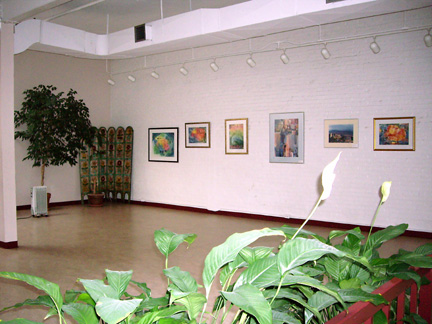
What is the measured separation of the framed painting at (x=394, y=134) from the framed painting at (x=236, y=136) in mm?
2911

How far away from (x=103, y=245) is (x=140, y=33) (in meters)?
4.28

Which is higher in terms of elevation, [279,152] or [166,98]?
[166,98]

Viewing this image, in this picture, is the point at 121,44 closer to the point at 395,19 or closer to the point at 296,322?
the point at 395,19

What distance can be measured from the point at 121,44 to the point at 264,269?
29.9ft

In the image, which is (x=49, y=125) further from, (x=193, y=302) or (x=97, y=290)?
(x=193, y=302)

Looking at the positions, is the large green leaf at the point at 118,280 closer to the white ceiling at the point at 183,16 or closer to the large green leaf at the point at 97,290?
the large green leaf at the point at 97,290

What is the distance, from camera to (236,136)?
993 cm

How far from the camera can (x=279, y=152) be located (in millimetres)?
9234

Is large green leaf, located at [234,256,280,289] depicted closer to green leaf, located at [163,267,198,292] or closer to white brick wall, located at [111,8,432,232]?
green leaf, located at [163,267,198,292]

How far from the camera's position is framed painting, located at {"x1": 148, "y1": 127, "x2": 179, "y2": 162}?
11.2m

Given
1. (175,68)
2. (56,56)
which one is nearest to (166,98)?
(175,68)

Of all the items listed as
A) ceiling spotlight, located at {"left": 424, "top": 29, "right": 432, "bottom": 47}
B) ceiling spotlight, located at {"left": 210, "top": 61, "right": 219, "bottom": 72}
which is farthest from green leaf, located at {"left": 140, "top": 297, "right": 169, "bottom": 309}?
ceiling spotlight, located at {"left": 210, "top": 61, "right": 219, "bottom": 72}

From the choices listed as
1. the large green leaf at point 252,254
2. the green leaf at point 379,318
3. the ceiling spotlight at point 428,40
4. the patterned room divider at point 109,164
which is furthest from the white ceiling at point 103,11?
the green leaf at point 379,318

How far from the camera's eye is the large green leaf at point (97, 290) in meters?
1.26
